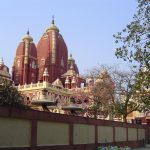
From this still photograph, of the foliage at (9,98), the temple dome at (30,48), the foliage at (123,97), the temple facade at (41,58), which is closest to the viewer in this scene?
the foliage at (9,98)

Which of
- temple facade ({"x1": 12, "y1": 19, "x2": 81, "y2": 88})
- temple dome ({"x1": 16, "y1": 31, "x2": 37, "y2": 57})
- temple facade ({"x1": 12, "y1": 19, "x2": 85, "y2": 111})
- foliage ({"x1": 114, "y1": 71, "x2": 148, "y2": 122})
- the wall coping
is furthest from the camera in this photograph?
temple dome ({"x1": 16, "y1": 31, "x2": 37, "y2": 57})

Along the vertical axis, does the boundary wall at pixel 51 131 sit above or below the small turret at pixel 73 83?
below

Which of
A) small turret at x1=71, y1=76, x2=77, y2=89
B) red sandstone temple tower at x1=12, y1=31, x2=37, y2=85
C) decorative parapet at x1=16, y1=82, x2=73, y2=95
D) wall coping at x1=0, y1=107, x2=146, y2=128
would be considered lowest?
wall coping at x1=0, y1=107, x2=146, y2=128

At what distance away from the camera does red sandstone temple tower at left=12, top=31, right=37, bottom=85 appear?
79.9 m

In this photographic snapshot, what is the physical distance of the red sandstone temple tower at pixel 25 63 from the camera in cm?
7994

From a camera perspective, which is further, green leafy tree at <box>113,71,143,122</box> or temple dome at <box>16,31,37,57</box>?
temple dome at <box>16,31,37,57</box>

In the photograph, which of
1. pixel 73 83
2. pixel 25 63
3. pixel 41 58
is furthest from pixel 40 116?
pixel 41 58

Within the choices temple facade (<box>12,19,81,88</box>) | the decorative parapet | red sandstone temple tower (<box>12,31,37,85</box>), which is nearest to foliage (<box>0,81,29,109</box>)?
the decorative parapet

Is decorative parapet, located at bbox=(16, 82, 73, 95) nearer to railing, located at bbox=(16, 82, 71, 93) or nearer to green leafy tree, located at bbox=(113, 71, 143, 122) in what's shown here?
railing, located at bbox=(16, 82, 71, 93)

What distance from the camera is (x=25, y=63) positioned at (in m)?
80.2

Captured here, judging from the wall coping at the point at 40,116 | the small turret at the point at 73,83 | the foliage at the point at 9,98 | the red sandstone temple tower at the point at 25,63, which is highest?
the red sandstone temple tower at the point at 25,63

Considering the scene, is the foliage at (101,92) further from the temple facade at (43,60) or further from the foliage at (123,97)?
the temple facade at (43,60)

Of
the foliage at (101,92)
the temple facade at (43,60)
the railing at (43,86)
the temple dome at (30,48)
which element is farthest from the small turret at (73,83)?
the foliage at (101,92)

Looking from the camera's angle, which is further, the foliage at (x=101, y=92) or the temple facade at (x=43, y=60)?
the temple facade at (x=43, y=60)
